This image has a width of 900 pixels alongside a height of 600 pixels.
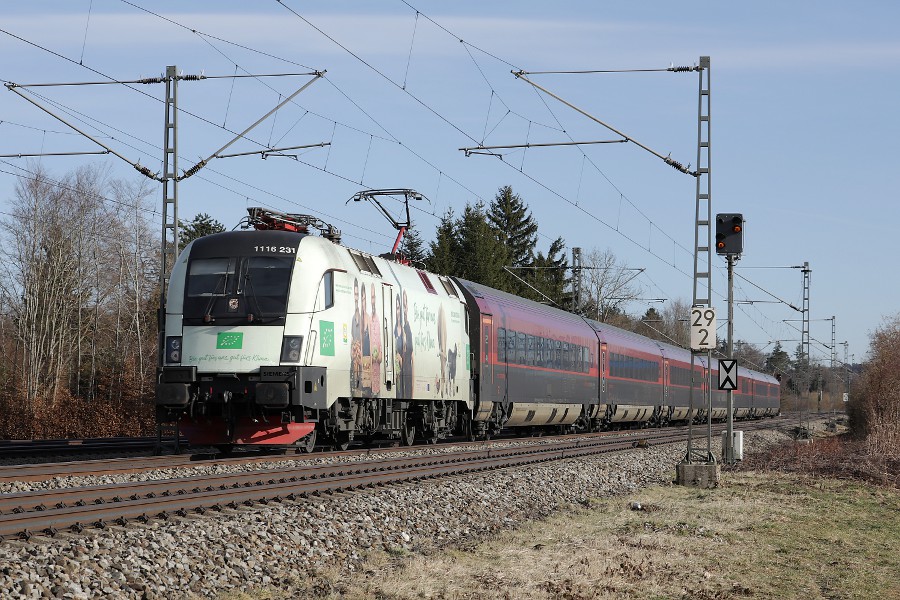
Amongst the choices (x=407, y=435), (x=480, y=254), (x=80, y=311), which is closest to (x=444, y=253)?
(x=480, y=254)

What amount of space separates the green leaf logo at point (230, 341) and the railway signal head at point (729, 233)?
8359 mm

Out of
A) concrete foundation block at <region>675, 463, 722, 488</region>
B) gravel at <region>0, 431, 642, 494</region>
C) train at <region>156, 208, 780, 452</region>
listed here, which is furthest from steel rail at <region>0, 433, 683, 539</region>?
concrete foundation block at <region>675, 463, 722, 488</region>

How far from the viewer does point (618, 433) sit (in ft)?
124

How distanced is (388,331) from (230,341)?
166 inches

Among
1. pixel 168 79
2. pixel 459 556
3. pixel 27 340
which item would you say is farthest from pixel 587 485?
pixel 27 340

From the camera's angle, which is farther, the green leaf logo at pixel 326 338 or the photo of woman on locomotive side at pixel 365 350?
the photo of woman on locomotive side at pixel 365 350

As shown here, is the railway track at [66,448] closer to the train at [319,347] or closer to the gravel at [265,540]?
the train at [319,347]

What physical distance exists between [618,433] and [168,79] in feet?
69.0

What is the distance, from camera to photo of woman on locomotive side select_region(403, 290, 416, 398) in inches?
863

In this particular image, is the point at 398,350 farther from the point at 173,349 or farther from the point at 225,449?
the point at 173,349

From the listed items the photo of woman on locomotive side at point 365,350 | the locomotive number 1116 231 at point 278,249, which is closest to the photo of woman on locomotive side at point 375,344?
the photo of woman on locomotive side at point 365,350

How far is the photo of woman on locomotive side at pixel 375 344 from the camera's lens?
20094mm

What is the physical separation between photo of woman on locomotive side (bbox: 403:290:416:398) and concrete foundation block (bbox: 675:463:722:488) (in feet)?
20.3

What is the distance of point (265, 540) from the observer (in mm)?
9789
